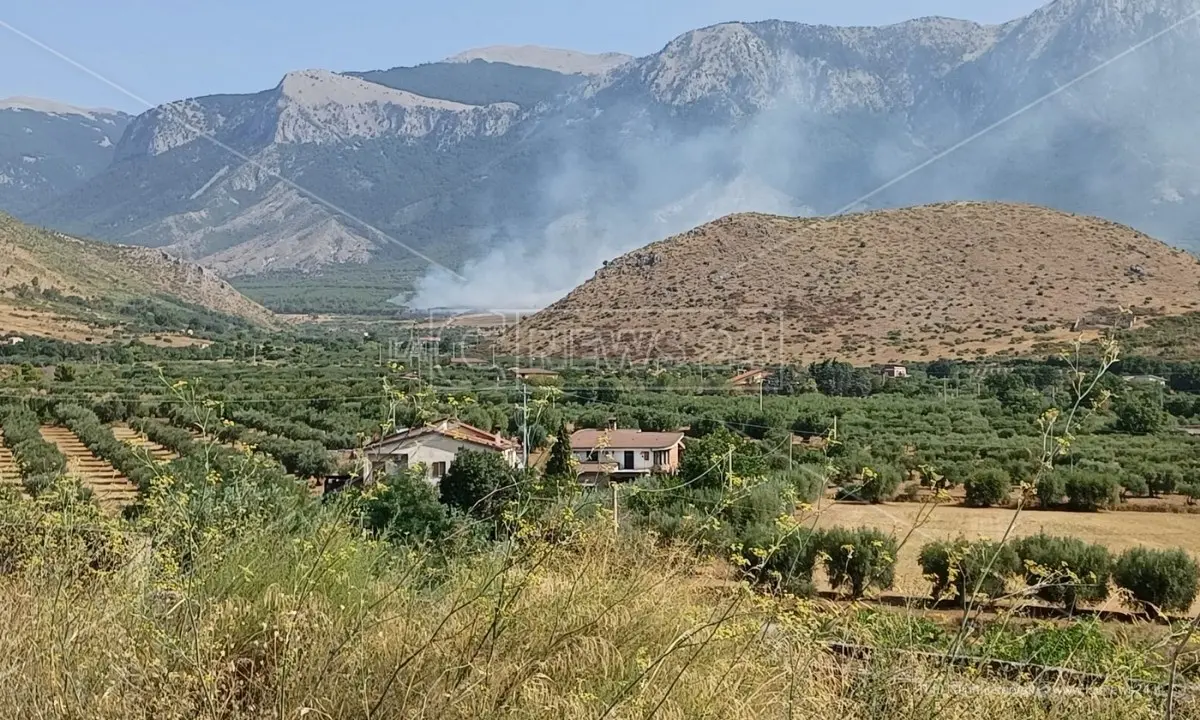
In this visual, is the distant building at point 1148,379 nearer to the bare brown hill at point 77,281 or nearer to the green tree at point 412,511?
the green tree at point 412,511

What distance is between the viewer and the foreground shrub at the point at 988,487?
72.1 feet

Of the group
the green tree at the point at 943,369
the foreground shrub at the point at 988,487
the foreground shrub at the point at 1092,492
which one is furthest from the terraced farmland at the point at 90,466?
the green tree at the point at 943,369

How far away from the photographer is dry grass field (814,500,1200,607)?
1747 cm

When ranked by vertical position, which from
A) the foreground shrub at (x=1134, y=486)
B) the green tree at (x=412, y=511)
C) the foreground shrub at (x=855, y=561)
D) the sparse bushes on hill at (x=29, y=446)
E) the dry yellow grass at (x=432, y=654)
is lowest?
the foreground shrub at (x=1134, y=486)

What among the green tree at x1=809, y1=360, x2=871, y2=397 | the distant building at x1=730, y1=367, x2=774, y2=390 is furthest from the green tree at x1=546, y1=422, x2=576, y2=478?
the green tree at x1=809, y1=360, x2=871, y2=397

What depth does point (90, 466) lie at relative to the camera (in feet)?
71.1

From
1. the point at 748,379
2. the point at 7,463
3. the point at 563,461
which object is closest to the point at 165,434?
the point at 7,463

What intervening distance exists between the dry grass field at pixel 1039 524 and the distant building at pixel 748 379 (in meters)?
17.5

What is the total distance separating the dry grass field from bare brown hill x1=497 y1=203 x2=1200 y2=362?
79.8ft

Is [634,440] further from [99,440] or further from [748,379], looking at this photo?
[748,379]

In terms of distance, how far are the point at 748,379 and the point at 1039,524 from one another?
21.9 m

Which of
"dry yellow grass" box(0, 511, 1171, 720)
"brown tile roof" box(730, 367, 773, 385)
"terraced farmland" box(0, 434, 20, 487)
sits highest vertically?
"brown tile roof" box(730, 367, 773, 385)

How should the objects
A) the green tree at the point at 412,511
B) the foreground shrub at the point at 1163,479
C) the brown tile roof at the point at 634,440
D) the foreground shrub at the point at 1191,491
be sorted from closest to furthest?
1. the green tree at the point at 412,511
2. the brown tile roof at the point at 634,440
3. the foreground shrub at the point at 1191,491
4. the foreground shrub at the point at 1163,479

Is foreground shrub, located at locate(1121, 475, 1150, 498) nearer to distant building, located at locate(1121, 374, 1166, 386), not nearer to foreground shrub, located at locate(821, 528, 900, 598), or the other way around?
distant building, located at locate(1121, 374, 1166, 386)
